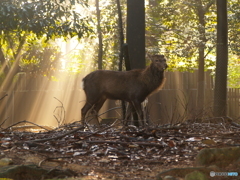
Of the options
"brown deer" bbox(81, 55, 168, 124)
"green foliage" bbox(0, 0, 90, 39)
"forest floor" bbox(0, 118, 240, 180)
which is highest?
"green foliage" bbox(0, 0, 90, 39)

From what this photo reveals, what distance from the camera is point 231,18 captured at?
17.4 m

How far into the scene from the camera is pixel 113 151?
5234 millimetres

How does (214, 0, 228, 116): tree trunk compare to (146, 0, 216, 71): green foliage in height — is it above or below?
below

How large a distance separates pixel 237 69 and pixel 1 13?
22.9 m

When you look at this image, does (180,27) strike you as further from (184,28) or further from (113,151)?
(113,151)

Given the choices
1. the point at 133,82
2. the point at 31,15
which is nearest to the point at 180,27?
the point at 31,15

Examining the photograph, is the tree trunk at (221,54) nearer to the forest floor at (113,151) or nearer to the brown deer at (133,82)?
the brown deer at (133,82)

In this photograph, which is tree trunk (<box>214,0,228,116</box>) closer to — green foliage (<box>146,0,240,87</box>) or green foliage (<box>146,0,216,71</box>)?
green foliage (<box>146,0,240,87</box>)

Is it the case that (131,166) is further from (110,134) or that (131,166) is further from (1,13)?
(1,13)

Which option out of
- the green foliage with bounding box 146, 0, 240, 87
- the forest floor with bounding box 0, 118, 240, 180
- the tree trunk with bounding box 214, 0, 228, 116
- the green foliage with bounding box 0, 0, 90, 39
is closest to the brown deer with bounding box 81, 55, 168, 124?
the green foliage with bounding box 0, 0, 90, 39

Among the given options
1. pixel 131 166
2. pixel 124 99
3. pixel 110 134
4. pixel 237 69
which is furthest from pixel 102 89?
pixel 237 69

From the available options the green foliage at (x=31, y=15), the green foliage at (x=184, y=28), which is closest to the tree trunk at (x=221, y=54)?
the green foliage at (x=31, y=15)

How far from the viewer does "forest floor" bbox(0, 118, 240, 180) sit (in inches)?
180

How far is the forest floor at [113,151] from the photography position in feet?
15.0
